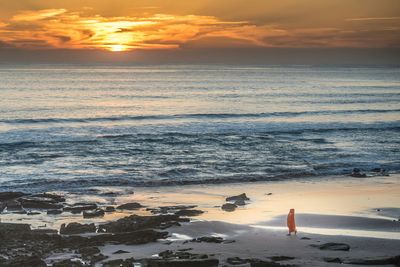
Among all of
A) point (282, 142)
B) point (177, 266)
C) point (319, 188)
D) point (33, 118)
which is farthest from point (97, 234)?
point (33, 118)

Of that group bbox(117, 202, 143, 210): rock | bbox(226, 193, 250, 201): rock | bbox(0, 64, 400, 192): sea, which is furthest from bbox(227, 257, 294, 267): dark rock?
bbox(0, 64, 400, 192): sea

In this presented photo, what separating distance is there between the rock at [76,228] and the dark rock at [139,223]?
1.06 feet

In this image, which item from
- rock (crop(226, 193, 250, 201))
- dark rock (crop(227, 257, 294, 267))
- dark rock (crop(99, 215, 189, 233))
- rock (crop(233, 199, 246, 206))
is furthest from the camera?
rock (crop(226, 193, 250, 201))

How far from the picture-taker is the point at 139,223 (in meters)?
22.6

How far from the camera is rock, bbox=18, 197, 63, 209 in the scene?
87.3 feet

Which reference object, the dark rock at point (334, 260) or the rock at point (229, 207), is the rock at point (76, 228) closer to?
the rock at point (229, 207)

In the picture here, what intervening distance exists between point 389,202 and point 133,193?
11.1 meters

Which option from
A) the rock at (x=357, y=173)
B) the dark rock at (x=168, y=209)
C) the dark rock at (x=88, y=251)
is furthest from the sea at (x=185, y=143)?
the dark rock at (x=88, y=251)

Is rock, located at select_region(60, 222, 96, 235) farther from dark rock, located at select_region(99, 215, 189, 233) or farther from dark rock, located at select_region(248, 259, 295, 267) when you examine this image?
dark rock, located at select_region(248, 259, 295, 267)

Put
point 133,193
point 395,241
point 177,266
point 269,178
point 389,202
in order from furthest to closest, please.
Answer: point 269,178 → point 133,193 → point 389,202 → point 395,241 → point 177,266

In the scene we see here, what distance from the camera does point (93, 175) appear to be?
35.6 metres

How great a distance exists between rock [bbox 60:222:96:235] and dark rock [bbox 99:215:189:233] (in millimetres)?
322

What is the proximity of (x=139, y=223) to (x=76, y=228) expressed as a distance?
2.07 meters

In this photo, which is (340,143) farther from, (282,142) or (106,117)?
(106,117)
